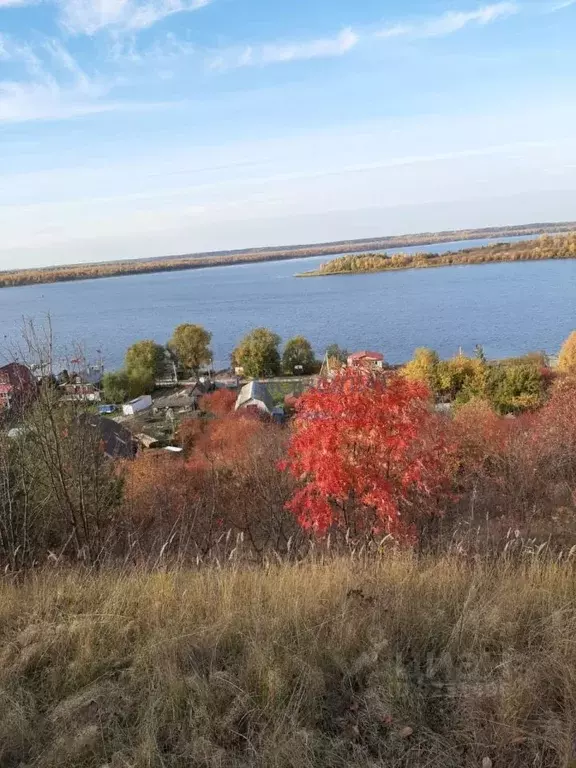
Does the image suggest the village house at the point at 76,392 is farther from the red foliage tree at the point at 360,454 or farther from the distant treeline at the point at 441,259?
the distant treeline at the point at 441,259

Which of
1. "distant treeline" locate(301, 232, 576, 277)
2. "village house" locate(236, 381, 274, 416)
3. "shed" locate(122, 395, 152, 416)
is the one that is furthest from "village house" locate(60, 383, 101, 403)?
"distant treeline" locate(301, 232, 576, 277)

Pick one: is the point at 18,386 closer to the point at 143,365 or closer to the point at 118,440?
Result: the point at 118,440

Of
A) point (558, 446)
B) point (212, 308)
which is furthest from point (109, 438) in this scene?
point (212, 308)

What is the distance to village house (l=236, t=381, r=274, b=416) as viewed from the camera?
3656cm

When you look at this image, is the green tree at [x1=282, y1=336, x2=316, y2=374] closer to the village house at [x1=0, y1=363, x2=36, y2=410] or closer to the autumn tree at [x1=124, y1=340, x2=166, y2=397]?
the autumn tree at [x1=124, y1=340, x2=166, y2=397]

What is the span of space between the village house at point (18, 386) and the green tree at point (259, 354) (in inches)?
1606

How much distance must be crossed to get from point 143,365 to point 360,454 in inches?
1653

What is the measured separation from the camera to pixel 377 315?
75.0 m

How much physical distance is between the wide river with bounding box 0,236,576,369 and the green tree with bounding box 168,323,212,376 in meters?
6.91

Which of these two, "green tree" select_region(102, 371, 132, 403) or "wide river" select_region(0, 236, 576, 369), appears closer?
"green tree" select_region(102, 371, 132, 403)

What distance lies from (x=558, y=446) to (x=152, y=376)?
37.6 meters

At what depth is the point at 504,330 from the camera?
59.5m

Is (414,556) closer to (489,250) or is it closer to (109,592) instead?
(109,592)

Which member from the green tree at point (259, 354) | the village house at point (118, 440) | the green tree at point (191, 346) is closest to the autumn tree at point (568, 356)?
the green tree at point (259, 354)
